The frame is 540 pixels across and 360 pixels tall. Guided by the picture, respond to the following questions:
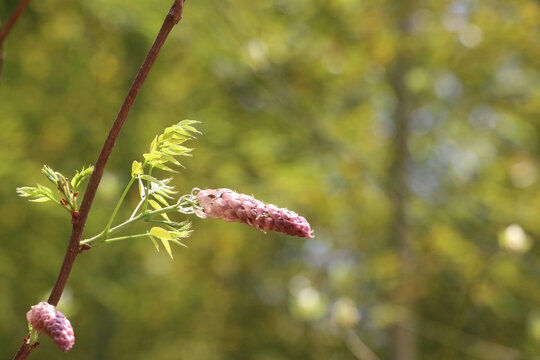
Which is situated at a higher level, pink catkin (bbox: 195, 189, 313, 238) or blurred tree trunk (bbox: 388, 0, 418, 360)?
blurred tree trunk (bbox: 388, 0, 418, 360)

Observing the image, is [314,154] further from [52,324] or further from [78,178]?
[52,324]

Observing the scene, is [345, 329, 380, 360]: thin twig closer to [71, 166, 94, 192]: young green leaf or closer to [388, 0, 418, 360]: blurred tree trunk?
[388, 0, 418, 360]: blurred tree trunk

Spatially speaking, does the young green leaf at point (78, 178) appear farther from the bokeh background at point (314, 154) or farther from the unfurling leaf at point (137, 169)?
the bokeh background at point (314, 154)

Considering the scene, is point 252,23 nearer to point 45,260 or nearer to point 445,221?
point 445,221

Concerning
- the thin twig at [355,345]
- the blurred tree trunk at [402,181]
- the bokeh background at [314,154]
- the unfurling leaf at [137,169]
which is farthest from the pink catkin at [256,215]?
the blurred tree trunk at [402,181]

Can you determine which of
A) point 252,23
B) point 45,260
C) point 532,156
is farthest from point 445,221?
point 45,260

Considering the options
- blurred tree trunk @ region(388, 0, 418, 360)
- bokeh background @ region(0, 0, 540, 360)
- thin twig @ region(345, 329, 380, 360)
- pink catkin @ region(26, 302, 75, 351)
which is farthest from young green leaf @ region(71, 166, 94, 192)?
blurred tree trunk @ region(388, 0, 418, 360)

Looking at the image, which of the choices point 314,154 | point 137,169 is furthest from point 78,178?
point 314,154
